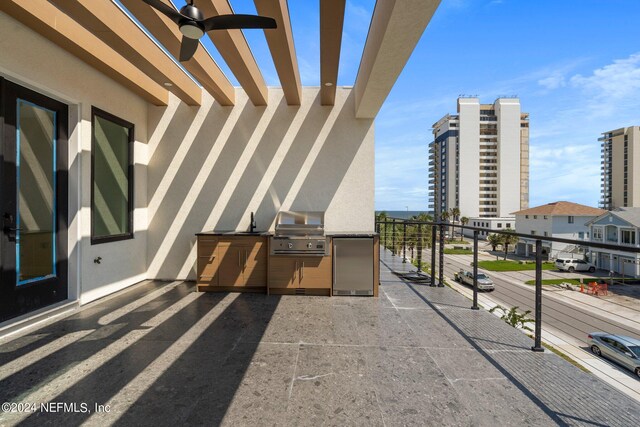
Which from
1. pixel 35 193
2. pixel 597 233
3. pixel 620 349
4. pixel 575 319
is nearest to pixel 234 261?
pixel 35 193

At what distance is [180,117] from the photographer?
4.48m

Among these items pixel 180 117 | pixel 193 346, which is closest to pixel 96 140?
pixel 180 117

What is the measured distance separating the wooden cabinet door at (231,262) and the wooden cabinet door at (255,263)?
0.07m

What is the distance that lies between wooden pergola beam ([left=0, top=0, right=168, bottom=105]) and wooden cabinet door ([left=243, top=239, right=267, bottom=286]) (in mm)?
2689

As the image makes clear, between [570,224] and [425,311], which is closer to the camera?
[425,311]

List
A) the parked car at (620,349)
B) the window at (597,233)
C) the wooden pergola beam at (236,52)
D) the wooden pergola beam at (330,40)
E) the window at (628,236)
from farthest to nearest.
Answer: the window at (597,233) → the window at (628,236) → the parked car at (620,349) → the wooden pergola beam at (236,52) → the wooden pergola beam at (330,40)

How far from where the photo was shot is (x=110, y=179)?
3.85m

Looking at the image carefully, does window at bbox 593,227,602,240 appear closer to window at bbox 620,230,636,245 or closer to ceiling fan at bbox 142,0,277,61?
window at bbox 620,230,636,245

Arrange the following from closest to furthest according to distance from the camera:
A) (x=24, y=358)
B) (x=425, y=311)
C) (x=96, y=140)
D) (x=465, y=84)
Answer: (x=24, y=358) < (x=425, y=311) < (x=96, y=140) < (x=465, y=84)

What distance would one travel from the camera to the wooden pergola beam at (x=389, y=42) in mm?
1972

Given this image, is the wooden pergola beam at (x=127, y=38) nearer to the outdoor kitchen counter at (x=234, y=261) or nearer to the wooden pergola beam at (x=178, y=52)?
the wooden pergola beam at (x=178, y=52)

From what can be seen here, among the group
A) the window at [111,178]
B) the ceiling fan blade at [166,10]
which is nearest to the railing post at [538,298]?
the ceiling fan blade at [166,10]

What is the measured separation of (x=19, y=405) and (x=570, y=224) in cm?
3110

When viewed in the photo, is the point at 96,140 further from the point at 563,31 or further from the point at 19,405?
the point at 563,31
